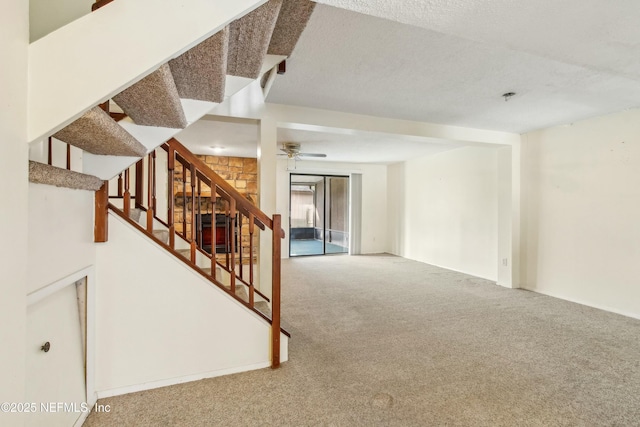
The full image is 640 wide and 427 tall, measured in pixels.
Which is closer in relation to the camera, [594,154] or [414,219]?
[594,154]

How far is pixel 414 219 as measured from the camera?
6.49m

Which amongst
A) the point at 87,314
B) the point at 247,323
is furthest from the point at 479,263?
the point at 87,314

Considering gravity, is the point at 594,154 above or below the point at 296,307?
above

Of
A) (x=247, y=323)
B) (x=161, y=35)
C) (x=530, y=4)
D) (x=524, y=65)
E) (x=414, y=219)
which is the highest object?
(x=524, y=65)

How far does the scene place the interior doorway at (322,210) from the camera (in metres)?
7.48

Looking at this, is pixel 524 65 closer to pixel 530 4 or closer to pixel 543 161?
pixel 530 4

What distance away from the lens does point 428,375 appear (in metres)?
1.99

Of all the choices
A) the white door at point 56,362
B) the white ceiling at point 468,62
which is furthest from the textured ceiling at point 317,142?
the white door at point 56,362

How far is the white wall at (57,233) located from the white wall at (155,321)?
0.17 m

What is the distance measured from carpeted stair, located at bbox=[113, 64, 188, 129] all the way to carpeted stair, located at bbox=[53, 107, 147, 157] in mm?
126

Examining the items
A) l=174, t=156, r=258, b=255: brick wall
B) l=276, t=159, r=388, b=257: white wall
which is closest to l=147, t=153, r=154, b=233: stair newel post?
l=174, t=156, r=258, b=255: brick wall

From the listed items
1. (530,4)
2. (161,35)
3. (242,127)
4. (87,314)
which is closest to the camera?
(161,35)

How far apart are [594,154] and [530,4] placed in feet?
10.3

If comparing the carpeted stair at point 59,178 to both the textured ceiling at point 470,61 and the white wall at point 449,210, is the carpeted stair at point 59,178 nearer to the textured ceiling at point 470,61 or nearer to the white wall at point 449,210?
the textured ceiling at point 470,61
